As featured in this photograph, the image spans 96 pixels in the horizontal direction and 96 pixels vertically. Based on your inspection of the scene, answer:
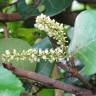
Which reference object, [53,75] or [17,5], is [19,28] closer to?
[17,5]

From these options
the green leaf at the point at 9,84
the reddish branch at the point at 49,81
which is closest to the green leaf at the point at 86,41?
the reddish branch at the point at 49,81

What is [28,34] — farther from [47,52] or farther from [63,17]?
[47,52]

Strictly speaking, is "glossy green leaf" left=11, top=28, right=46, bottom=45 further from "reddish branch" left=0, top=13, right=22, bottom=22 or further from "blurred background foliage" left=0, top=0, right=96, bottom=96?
"reddish branch" left=0, top=13, right=22, bottom=22

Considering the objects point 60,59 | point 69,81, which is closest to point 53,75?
point 69,81

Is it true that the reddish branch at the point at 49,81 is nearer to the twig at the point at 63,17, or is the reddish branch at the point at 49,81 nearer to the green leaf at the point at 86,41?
the green leaf at the point at 86,41

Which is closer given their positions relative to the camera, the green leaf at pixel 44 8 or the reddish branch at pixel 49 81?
the reddish branch at pixel 49 81

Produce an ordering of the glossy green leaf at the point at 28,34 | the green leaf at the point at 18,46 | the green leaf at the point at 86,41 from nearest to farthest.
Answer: the green leaf at the point at 86,41 < the green leaf at the point at 18,46 < the glossy green leaf at the point at 28,34
